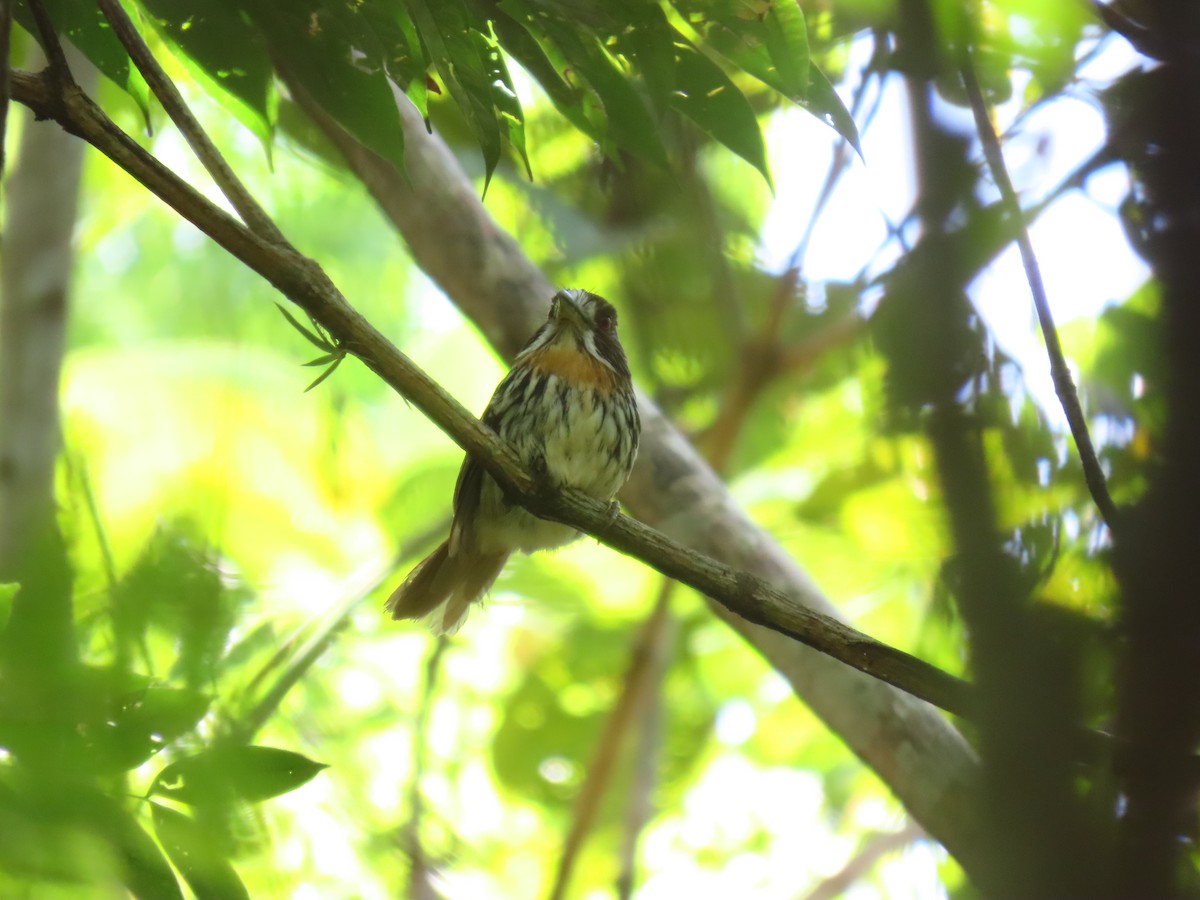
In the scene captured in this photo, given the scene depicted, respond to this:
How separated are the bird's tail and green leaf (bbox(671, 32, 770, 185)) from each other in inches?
76.4

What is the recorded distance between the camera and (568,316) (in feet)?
12.0

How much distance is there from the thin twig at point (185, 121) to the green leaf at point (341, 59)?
0.21 m

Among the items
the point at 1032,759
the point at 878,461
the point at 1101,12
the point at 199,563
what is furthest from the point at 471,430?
the point at 878,461

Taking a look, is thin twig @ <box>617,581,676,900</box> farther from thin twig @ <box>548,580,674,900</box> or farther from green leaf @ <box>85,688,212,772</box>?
green leaf @ <box>85,688,212,772</box>

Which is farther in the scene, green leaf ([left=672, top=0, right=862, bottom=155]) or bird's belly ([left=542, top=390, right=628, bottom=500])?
bird's belly ([left=542, top=390, right=628, bottom=500])

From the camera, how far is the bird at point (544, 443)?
11.7 ft

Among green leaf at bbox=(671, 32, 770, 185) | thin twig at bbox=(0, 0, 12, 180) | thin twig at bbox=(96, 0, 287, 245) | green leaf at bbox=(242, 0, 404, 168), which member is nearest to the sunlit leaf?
green leaf at bbox=(671, 32, 770, 185)

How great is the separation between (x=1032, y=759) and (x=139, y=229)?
809 cm

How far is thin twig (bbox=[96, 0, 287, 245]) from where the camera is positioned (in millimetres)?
1994

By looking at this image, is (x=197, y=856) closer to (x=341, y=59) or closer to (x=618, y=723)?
(x=341, y=59)


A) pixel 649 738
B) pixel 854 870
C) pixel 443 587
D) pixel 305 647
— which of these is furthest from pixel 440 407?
pixel 854 870

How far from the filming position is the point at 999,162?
5.43 ft

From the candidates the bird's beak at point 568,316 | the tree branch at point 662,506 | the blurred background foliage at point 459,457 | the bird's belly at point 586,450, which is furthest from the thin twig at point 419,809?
the bird's beak at point 568,316

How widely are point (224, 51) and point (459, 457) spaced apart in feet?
11.0
